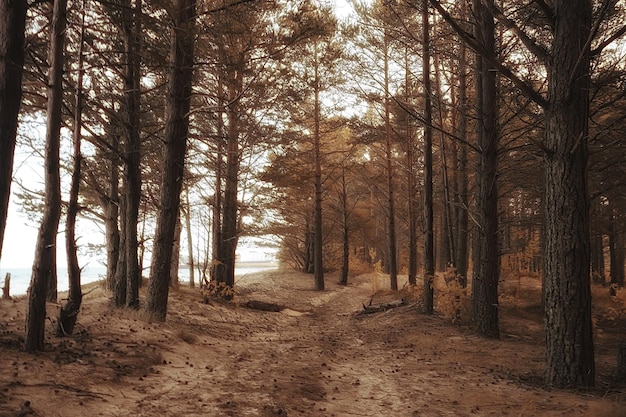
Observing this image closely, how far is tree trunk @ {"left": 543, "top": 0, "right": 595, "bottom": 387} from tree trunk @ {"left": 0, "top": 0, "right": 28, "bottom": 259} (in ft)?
22.2

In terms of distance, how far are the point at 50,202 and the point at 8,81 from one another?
159cm

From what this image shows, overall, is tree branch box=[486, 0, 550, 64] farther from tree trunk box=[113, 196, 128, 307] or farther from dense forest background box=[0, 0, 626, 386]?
tree trunk box=[113, 196, 128, 307]

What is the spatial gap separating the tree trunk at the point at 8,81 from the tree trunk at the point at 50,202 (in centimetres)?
49

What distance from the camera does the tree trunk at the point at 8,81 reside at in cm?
520

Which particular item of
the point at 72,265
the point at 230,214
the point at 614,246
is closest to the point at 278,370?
the point at 72,265

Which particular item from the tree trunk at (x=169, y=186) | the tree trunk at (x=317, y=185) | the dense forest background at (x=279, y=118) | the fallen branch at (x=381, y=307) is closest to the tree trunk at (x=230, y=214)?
the dense forest background at (x=279, y=118)

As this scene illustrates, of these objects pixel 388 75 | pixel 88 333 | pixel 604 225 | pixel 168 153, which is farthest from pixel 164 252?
pixel 604 225

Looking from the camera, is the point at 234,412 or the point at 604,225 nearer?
the point at 234,412

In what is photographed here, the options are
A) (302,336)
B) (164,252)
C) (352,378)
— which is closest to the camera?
(352,378)

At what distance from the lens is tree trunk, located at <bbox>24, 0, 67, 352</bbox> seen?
17.9 feet

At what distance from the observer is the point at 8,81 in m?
5.27

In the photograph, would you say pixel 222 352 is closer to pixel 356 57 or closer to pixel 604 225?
pixel 356 57

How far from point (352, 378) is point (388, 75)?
1432 cm

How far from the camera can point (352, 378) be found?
20.1 feet
